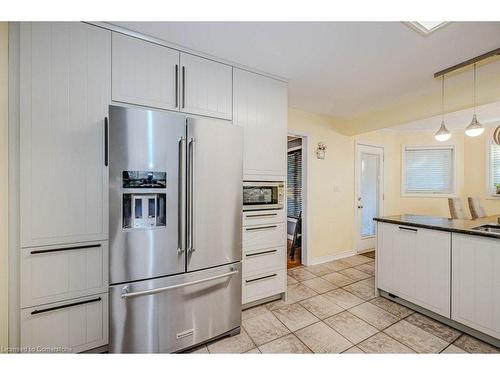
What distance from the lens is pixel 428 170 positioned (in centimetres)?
473

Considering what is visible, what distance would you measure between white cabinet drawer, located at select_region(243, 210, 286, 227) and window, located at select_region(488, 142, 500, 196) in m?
4.55

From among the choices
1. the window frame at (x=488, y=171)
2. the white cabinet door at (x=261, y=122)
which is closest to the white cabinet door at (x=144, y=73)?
the white cabinet door at (x=261, y=122)

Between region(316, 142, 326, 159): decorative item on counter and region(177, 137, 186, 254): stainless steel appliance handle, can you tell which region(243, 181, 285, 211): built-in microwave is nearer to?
region(177, 137, 186, 254): stainless steel appliance handle

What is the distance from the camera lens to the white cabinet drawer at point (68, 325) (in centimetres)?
137

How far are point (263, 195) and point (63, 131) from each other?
1.68 metres

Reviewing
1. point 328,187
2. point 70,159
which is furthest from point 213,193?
point 328,187

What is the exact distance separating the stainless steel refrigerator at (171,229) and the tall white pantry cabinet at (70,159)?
28cm

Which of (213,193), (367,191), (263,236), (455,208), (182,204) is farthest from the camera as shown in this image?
(367,191)

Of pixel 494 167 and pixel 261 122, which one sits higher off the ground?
pixel 261 122

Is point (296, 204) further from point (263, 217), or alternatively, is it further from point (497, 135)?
point (497, 135)

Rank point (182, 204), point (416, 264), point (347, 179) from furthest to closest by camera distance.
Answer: point (347, 179) < point (416, 264) < point (182, 204)

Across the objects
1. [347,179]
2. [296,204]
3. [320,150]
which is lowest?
[296,204]
